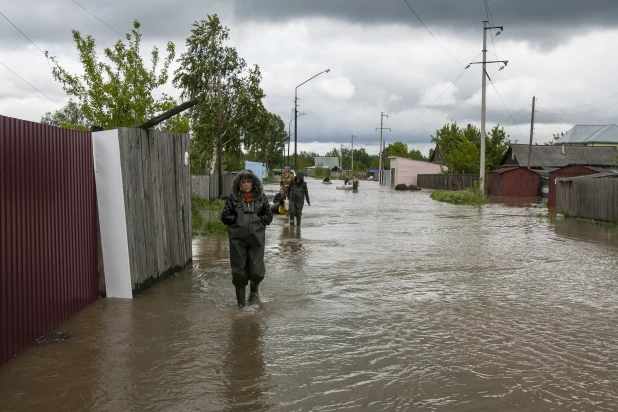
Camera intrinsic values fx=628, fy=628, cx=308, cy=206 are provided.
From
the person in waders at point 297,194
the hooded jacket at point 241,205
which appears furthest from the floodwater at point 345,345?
the person in waders at point 297,194

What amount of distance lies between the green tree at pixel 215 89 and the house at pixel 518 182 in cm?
1821

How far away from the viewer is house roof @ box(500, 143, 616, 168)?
60562 mm

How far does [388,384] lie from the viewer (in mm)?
4801

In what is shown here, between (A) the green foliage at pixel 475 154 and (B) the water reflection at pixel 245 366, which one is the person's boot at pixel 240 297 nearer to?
(B) the water reflection at pixel 245 366

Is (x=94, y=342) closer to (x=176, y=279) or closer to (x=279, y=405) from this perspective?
(x=279, y=405)

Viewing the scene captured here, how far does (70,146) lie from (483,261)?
7552 mm

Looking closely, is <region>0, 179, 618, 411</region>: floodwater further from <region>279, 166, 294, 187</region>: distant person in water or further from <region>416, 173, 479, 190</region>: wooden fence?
<region>416, 173, 479, 190</region>: wooden fence

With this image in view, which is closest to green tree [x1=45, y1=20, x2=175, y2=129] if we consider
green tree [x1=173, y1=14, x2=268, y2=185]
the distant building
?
green tree [x1=173, y1=14, x2=268, y2=185]

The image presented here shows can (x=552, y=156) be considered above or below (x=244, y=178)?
above

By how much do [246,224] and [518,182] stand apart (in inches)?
1655

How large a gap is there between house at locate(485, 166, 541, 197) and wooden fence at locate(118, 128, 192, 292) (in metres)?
39.5

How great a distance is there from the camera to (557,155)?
6291cm

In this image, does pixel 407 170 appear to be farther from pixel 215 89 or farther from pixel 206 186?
pixel 206 186

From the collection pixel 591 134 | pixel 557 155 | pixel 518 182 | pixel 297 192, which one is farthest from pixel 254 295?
pixel 591 134
